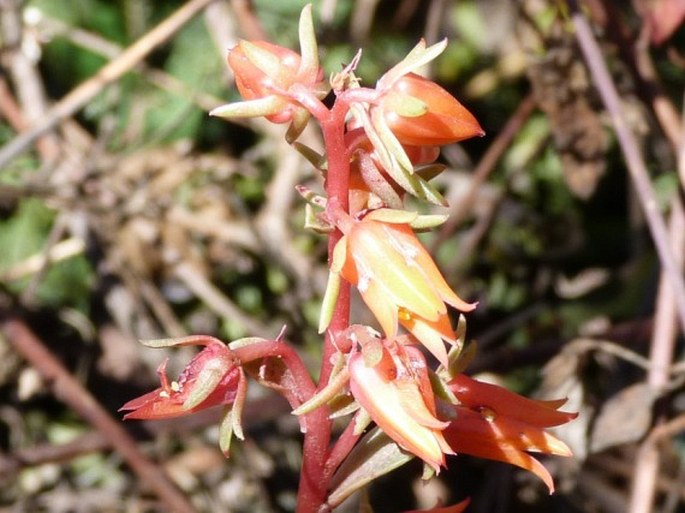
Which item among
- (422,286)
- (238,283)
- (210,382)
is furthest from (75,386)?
(422,286)

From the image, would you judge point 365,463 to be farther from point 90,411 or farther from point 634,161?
point 90,411

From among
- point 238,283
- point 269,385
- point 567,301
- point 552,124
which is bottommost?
point 567,301

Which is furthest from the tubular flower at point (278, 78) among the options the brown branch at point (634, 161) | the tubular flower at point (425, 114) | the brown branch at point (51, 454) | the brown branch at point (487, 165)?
the brown branch at point (487, 165)

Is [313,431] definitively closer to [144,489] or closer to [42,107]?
[144,489]

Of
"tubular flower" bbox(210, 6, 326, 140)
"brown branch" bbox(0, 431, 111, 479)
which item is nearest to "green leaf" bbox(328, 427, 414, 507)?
"tubular flower" bbox(210, 6, 326, 140)

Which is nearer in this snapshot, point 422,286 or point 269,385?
point 422,286

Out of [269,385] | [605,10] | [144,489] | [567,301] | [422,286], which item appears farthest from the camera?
[567,301]

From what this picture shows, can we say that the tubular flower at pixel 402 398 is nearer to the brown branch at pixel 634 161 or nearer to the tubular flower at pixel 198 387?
the tubular flower at pixel 198 387
